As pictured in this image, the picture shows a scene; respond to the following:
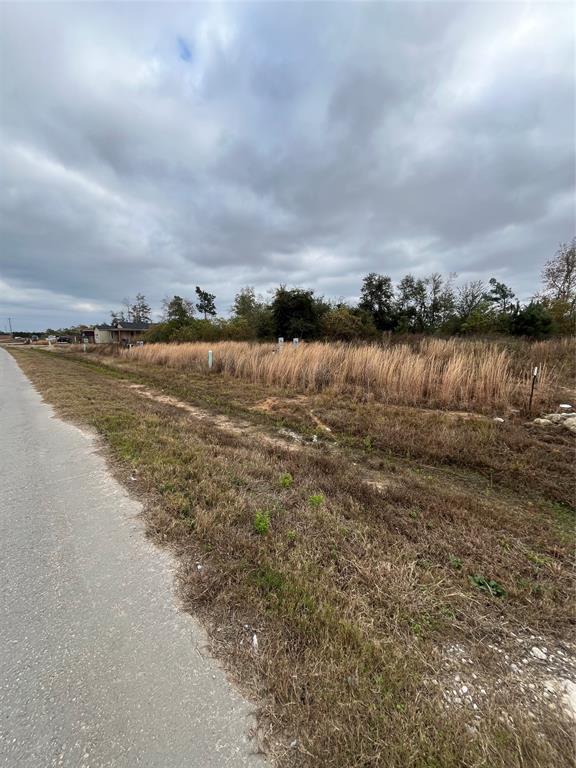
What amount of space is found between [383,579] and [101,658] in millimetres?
1675

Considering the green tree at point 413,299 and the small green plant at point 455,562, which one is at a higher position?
the green tree at point 413,299

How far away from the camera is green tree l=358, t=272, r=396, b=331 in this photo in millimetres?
30344

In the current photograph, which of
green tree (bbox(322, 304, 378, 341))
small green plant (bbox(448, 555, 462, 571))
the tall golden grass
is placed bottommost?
small green plant (bbox(448, 555, 462, 571))

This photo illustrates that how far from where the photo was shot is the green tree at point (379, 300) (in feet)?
99.6

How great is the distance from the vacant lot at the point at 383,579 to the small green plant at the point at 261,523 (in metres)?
0.01

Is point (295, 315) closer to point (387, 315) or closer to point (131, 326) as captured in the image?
point (387, 315)

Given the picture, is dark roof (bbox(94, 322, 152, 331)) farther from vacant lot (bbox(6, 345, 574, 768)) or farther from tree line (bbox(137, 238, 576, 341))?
vacant lot (bbox(6, 345, 574, 768))

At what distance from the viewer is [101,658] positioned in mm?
1515

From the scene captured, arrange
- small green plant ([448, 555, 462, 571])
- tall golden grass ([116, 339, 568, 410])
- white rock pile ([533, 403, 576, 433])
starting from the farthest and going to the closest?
tall golden grass ([116, 339, 568, 410]) → white rock pile ([533, 403, 576, 433]) → small green plant ([448, 555, 462, 571])

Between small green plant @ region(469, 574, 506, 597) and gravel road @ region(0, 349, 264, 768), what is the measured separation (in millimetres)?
1666

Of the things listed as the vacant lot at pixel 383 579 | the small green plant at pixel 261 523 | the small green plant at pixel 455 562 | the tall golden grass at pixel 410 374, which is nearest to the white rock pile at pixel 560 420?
the vacant lot at pixel 383 579

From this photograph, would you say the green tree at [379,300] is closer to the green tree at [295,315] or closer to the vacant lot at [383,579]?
the green tree at [295,315]

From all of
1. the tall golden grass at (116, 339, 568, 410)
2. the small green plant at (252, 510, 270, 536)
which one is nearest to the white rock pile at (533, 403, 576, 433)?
the tall golden grass at (116, 339, 568, 410)

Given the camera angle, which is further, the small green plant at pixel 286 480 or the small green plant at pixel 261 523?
the small green plant at pixel 286 480
